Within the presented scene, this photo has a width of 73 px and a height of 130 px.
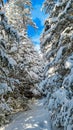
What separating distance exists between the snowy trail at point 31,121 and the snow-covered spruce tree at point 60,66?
998 mm

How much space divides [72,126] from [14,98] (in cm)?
594

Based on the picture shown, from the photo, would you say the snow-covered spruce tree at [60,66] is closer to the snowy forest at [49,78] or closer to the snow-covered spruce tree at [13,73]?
the snowy forest at [49,78]

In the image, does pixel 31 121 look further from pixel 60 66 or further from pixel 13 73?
pixel 13 73

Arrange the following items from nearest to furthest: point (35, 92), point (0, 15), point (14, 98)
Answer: point (0, 15) < point (14, 98) < point (35, 92)

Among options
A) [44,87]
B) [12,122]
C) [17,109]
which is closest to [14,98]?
[17,109]

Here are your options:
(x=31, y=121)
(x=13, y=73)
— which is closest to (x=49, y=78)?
(x=31, y=121)

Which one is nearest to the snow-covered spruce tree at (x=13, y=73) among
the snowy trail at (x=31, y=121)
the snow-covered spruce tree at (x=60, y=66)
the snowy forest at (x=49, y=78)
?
the snowy forest at (x=49, y=78)

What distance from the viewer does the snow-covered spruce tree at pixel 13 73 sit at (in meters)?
10.0

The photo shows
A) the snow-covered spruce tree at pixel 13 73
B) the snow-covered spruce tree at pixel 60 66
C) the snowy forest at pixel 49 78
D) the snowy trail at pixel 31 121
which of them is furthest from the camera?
the snowy trail at pixel 31 121

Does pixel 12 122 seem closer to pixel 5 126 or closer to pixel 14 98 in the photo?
pixel 5 126

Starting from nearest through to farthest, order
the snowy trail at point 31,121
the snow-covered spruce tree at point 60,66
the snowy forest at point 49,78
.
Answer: the snow-covered spruce tree at point 60,66 < the snowy forest at point 49,78 < the snowy trail at point 31,121

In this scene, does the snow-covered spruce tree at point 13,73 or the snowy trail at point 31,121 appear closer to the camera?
the snow-covered spruce tree at point 13,73

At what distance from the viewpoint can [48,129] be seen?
11.0m

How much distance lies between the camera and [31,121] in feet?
40.0
